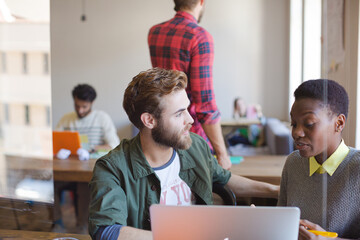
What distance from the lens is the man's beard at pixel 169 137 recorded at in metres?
1.22

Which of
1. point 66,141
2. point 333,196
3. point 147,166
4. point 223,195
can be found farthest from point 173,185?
point 66,141

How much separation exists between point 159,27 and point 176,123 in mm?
434

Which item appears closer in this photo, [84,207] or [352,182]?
[352,182]

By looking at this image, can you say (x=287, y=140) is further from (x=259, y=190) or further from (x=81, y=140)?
(x=81, y=140)

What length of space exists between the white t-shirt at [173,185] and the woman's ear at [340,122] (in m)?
0.50

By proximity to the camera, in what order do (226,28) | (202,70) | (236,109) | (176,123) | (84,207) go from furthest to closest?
(236,109)
(84,207)
(226,28)
(202,70)
(176,123)

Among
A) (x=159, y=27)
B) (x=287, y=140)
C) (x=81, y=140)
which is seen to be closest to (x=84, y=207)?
(x=81, y=140)

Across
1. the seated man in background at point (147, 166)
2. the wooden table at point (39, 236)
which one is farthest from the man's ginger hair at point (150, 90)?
the wooden table at point (39, 236)

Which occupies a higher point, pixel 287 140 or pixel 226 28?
pixel 226 28

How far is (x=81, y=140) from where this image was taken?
1877 mm

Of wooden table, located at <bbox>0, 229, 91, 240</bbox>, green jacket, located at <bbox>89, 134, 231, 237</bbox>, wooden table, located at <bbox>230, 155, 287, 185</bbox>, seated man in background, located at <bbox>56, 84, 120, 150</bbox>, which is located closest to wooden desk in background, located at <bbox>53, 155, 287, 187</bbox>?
wooden table, located at <bbox>230, 155, 287, 185</bbox>

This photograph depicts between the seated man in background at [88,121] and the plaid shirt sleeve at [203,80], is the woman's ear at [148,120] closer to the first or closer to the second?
the plaid shirt sleeve at [203,80]

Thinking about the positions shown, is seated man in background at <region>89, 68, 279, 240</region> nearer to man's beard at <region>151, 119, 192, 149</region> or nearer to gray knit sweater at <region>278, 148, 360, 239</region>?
man's beard at <region>151, 119, 192, 149</region>

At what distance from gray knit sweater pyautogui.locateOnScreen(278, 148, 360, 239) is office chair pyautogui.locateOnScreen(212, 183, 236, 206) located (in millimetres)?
269
